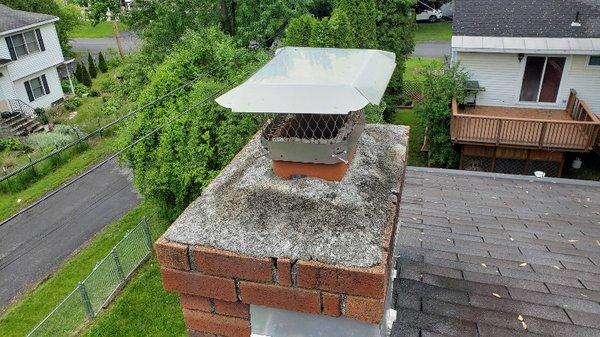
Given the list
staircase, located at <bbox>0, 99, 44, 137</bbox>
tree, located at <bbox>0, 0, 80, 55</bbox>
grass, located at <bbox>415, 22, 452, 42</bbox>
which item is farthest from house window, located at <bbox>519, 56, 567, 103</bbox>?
tree, located at <bbox>0, 0, 80, 55</bbox>

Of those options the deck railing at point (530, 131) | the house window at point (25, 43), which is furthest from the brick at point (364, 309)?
the house window at point (25, 43)

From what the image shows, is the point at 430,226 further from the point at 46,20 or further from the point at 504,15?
the point at 46,20

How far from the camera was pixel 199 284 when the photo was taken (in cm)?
175

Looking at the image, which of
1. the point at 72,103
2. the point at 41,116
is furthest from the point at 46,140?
the point at 72,103

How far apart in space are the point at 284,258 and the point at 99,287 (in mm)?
10059

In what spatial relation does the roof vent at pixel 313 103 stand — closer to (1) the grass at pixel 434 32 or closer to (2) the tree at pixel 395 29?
(2) the tree at pixel 395 29

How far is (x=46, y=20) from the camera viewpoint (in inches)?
930

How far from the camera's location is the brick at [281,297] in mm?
1648

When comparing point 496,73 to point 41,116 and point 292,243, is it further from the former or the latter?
point 41,116

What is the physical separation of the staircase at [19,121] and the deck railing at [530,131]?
18.2 metres

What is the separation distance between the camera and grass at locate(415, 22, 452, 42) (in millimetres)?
31328

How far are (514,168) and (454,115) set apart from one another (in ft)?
8.85

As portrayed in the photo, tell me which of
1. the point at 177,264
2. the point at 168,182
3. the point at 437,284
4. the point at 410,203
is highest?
the point at 177,264

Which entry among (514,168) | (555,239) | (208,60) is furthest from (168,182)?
(514,168)
